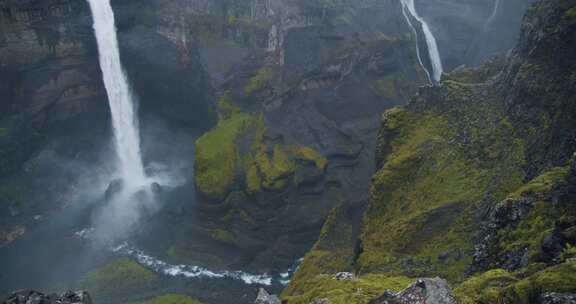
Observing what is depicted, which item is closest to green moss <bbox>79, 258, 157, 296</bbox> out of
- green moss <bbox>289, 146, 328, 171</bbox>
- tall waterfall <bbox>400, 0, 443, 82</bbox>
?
green moss <bbox>289, 146, 328, 171</bbox>

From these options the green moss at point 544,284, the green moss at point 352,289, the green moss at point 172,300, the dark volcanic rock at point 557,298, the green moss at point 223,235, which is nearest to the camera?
the dark volcanic rock at point 557,298

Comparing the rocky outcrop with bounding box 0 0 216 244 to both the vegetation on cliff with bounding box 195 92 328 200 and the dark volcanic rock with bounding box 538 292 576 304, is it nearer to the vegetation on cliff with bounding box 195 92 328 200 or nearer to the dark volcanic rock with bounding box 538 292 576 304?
the vegetation on cliff with bounding box 195 92 328 200

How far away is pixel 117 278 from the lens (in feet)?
128

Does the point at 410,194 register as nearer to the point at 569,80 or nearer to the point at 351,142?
the point at 569,80

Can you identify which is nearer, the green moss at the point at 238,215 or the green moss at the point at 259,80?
the green moss at the point at 238,215

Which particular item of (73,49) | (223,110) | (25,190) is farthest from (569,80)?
(25,190)

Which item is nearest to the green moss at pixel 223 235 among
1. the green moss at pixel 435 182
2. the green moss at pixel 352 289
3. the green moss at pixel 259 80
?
the green moss at pixel 259 80

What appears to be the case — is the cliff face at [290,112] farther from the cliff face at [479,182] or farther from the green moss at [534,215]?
the green moss at [534,215]

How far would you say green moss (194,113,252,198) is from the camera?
151ft

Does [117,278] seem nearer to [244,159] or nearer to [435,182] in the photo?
[244,159]

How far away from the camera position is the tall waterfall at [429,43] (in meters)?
65.9

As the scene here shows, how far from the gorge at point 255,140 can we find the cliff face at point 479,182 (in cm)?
12

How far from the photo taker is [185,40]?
2109 inches

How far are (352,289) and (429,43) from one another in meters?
57.8
